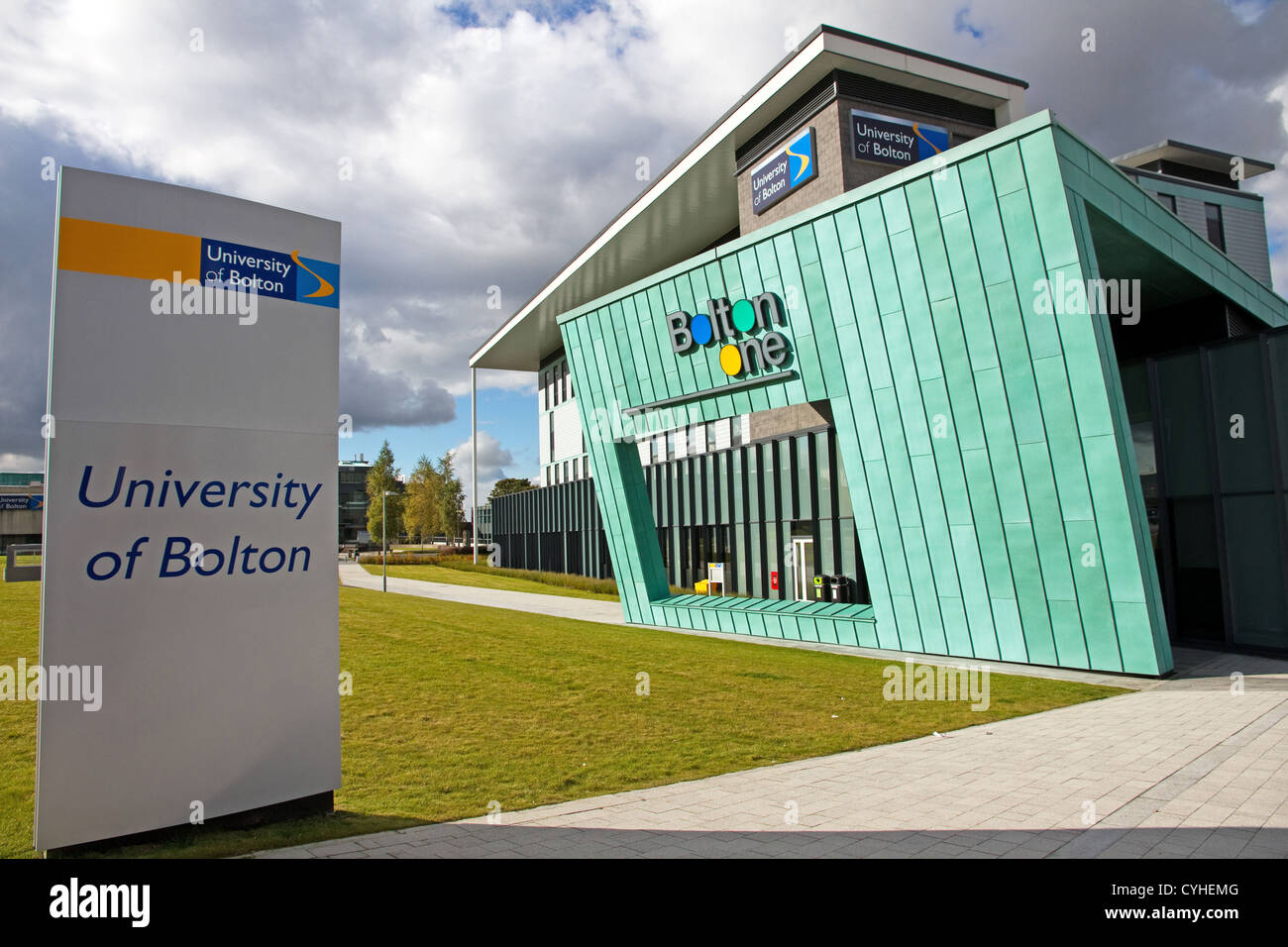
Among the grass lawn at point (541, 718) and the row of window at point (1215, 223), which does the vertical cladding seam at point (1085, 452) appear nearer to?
the grass lawn at point (541, 718)

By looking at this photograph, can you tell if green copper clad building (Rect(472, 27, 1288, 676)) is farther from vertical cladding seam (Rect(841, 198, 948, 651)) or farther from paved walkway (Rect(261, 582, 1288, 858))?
paved walkway (Rect(261, 582, 1288, 858))

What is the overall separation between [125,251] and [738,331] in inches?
610

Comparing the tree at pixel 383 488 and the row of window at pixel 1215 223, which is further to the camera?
the tree at pixel 383 488

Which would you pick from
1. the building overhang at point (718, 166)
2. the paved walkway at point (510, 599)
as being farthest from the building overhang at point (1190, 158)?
the paved walkway at point (510, 599)

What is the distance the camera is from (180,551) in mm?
5945

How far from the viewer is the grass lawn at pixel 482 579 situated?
131ft

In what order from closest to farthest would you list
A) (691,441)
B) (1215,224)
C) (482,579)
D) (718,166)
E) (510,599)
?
(718,166), (510,599), (691,441), (1215,224), (482,579)

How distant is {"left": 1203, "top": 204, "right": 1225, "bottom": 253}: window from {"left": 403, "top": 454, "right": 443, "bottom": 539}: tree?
67083 millimetres

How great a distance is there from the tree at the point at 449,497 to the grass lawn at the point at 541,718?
65.7 meters

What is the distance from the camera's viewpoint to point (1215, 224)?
38781 millimetres

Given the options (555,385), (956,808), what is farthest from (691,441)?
(956,808)

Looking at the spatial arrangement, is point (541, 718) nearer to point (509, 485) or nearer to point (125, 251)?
point (125, 251)
